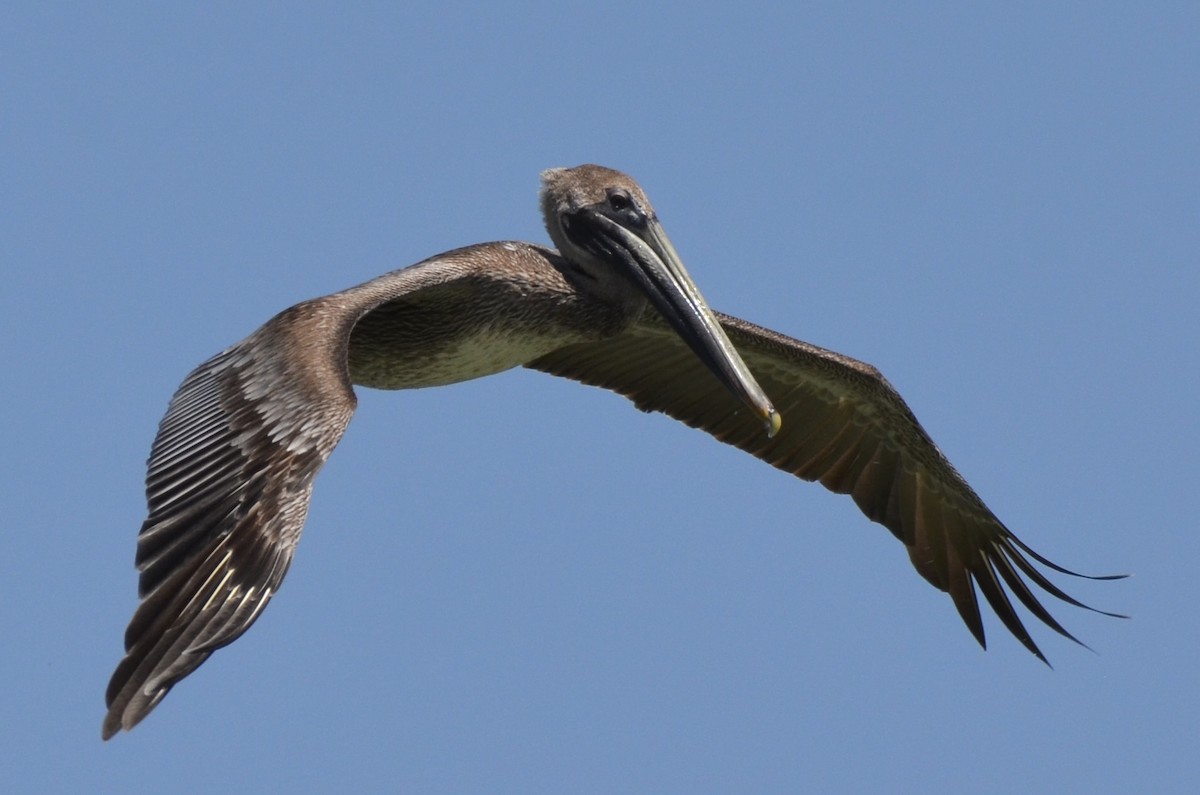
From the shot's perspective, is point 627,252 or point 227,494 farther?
point 627,252

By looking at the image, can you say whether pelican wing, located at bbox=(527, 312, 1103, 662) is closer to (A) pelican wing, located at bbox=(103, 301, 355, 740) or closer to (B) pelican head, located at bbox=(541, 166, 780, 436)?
(B) pelican head, located at bbox=(541, 166, 780, 436)

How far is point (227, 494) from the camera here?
8133mm

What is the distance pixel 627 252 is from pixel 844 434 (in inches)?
96.8

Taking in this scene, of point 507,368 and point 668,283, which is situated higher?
point 668,283

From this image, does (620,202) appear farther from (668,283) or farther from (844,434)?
(844,434)

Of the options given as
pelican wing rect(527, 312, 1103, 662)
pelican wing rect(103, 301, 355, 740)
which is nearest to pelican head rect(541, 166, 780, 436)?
pelican wing rect(527, 312, 1103, 662)

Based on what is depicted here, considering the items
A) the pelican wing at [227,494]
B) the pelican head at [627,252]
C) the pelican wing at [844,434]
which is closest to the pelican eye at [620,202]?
the pelican head at [627,252]

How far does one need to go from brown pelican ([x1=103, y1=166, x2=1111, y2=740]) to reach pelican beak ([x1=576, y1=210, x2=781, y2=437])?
1cm

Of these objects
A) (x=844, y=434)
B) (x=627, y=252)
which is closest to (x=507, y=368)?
(x=627, y=252)

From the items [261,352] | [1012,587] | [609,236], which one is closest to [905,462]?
[1012,587]

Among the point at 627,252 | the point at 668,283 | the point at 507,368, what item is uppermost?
the point at 627,252

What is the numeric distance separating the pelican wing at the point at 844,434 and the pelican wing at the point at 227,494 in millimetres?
3278

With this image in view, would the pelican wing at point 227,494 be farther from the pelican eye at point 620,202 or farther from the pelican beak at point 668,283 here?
the pelican eye at point 620,202

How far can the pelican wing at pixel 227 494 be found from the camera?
738cm
